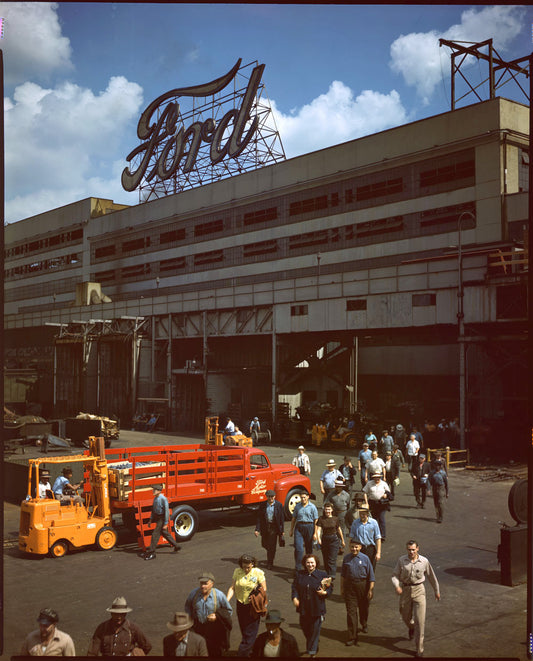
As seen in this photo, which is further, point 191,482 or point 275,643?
point 191,482

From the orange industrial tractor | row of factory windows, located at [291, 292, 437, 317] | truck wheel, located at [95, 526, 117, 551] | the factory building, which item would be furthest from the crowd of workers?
the factory building

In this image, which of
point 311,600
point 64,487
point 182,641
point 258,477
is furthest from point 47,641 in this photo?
point 258,477

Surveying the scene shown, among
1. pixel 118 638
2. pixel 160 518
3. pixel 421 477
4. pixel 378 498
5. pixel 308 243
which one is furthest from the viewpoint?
pixel 308 243

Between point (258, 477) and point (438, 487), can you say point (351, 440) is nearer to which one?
point (258, 477)

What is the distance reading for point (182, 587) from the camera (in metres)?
12.8

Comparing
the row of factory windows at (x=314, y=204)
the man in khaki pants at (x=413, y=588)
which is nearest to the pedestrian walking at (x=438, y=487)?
the man in khaki pants at (x=413, y=588)

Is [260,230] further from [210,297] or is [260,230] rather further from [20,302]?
[20,302]

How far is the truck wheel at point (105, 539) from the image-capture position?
52.0 feet

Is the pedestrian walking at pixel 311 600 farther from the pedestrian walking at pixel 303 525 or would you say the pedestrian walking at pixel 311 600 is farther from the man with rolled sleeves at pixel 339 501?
the man with rolled sleeves at pixel 339 501

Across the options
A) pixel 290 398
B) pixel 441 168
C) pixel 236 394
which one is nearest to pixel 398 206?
pixel 441 168

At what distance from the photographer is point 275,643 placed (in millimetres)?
7621

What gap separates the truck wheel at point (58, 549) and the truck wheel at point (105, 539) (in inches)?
32.4

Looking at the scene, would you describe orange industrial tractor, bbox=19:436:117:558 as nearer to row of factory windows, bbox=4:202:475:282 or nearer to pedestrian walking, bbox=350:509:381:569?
pedestrian walking, bbox=350:509:381:569

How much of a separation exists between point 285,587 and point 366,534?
2171 mm
